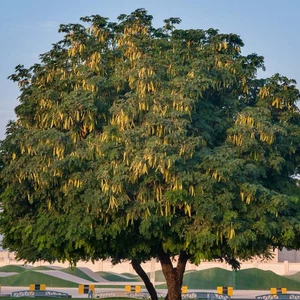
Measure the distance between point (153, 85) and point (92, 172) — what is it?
4.51 metres

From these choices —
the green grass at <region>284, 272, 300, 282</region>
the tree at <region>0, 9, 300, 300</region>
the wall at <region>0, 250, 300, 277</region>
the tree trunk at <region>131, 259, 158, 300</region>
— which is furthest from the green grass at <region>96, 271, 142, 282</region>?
the tree at <region>0, 9, 300, 300</region>

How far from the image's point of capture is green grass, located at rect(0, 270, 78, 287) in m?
83.2

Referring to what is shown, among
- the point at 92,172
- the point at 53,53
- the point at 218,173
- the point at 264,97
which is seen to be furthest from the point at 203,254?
the point at 53,53

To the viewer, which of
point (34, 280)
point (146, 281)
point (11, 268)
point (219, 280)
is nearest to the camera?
point (146, 281)

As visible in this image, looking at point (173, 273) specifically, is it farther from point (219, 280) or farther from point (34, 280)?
point (34, 280)

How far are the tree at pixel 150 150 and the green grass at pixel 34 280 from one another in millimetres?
50409

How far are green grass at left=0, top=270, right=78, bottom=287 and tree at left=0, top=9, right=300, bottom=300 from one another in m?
50.4

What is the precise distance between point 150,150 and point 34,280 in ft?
197

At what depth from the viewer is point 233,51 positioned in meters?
33.9

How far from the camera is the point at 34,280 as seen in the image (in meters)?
83.9

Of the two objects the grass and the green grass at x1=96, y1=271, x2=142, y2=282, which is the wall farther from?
the grass

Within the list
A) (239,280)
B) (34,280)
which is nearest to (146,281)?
(239,280)

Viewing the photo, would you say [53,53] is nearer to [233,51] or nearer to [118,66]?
[118,66]

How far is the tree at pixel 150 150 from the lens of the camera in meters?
28.6
